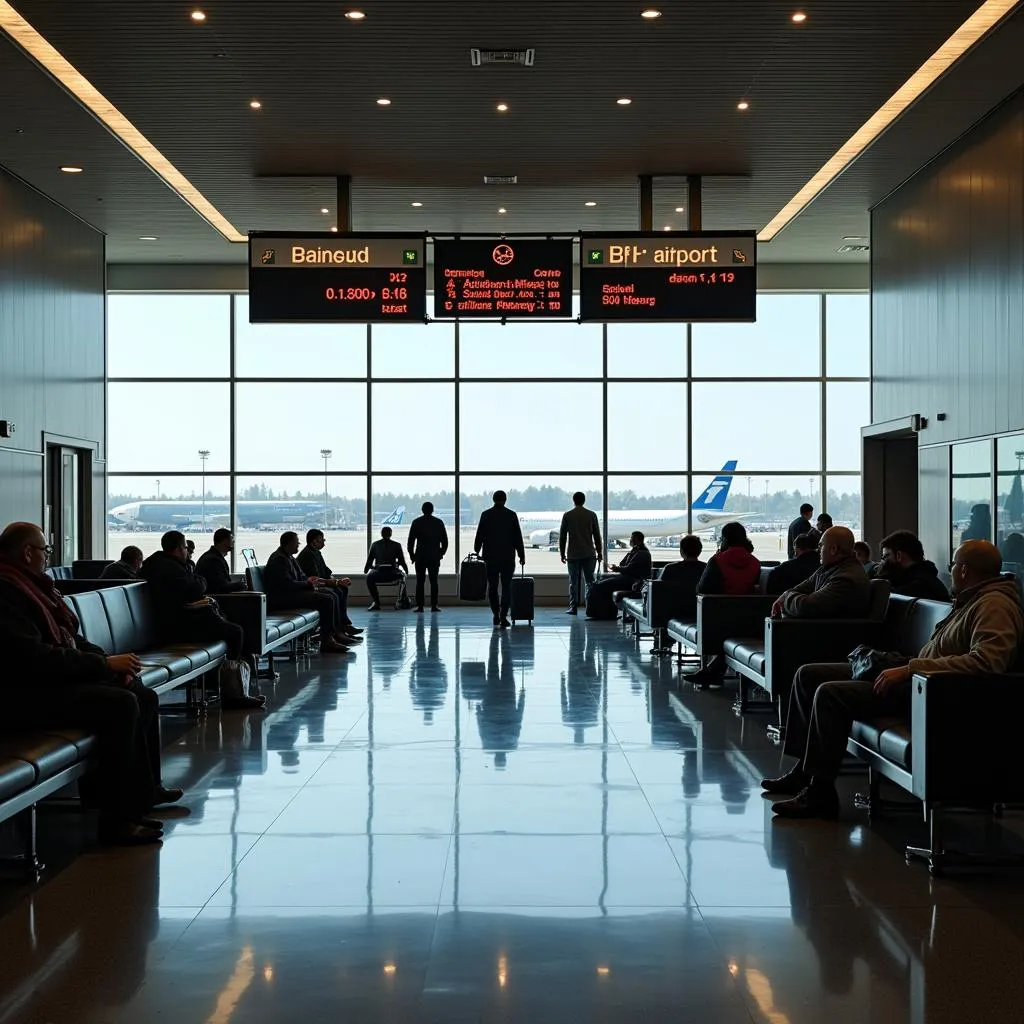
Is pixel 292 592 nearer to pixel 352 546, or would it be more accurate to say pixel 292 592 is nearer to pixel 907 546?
pixel 907 546

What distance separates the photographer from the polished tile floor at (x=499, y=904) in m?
3.36

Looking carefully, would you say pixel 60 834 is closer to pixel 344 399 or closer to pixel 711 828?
pixel 711 828

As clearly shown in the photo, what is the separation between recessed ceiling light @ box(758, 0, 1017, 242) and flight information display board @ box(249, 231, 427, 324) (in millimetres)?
4401

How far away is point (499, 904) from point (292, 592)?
8116 millimetres

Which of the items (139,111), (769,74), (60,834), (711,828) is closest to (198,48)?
(139,111)

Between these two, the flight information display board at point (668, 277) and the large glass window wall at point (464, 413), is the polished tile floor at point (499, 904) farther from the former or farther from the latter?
the large glass window wall at point (464, 413)

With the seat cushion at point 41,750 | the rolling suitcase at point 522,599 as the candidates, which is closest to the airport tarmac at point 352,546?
the rolling suitcase at point 522,599

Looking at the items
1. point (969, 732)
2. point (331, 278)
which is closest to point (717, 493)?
point (331, 278)

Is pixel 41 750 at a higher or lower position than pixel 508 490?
lower

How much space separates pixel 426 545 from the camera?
56.7ft

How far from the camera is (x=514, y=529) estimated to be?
1578 centimetres

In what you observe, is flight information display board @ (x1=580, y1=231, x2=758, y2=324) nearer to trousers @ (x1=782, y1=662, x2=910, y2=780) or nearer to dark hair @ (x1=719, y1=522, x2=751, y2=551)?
dark hair @ (x1=719, y1=522, x2=751, y2=551)

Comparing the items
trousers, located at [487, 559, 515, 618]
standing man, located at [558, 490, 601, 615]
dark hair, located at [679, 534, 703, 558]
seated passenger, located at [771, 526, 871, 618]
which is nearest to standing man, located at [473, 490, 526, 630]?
trousers, located at [487, 559, 515, 618]

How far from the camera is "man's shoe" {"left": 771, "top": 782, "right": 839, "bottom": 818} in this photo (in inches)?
214
